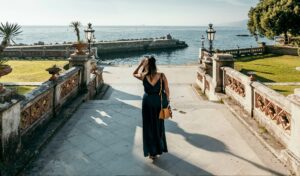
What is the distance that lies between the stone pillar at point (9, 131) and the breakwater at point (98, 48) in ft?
88.5

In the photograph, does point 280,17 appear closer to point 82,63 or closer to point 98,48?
point 82,63

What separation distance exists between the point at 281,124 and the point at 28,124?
5.52 metres

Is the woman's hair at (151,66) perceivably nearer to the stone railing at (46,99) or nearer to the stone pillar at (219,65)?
the stone railing at (46,99)

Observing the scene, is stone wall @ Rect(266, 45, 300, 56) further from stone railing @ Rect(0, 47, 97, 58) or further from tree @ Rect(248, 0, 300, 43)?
stone railing @ Rect(0, 47, 97, 58)

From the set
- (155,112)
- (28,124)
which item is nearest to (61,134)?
(28,124)

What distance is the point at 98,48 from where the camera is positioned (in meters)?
57.8

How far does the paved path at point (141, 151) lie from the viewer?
557 cm

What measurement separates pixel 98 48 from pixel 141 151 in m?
53.0

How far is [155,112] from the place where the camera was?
5.81 metres

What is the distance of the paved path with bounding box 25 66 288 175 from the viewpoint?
5570 millimetres

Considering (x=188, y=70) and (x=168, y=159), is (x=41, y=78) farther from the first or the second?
(x=168, y=159)

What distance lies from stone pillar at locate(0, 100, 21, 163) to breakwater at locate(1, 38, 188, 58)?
1062 inches

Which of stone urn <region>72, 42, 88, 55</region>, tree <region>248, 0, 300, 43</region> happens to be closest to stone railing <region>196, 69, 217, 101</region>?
stone urn <region>72, 42, 88, 55</region>

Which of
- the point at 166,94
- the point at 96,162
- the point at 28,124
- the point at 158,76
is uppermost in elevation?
the point at 158,76
